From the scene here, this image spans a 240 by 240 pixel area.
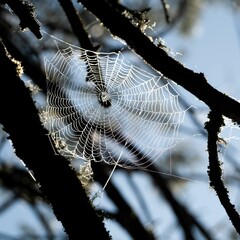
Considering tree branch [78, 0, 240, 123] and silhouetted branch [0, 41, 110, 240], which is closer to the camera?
tree branch [78, 0, 240, 123]

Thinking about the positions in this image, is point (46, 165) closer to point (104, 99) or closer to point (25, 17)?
point (25, 17)

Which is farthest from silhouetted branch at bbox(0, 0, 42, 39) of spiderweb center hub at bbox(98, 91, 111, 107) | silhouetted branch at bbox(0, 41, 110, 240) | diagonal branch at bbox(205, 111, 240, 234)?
spiderweb center hub at bbox(98, 91, 111, 107)

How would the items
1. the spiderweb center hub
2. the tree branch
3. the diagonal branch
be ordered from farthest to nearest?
the spiderweb center hub → the diagonal branch → the tree branch

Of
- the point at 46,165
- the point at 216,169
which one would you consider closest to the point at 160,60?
the point at 216,169

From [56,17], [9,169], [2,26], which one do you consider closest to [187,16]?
[56,17]

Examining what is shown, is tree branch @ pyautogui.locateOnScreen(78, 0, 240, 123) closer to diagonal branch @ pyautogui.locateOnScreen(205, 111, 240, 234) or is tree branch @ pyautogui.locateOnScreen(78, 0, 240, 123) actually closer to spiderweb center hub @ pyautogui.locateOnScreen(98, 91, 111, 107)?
diagonal branch @ pyautogui.locateOnScreen(205, 111, 240, 234)

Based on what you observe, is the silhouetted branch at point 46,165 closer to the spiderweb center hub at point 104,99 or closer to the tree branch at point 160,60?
the tree branch at point 160,60

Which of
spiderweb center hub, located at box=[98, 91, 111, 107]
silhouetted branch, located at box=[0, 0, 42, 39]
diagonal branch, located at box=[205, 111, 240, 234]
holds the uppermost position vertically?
spiderweb center hub, located at box=[98, 91, 111, 107]
